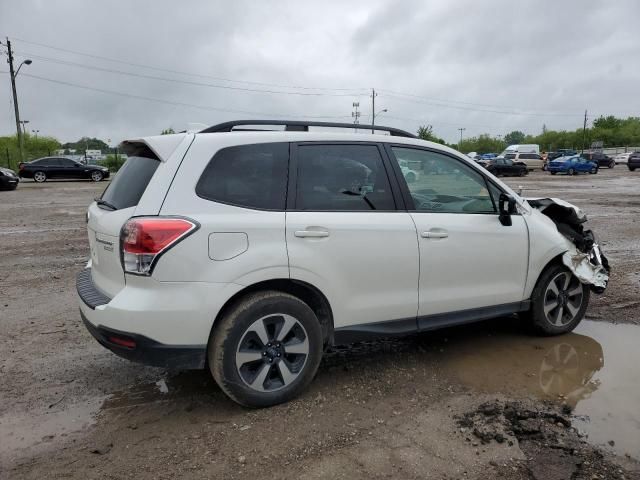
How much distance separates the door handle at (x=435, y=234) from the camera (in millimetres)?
3734

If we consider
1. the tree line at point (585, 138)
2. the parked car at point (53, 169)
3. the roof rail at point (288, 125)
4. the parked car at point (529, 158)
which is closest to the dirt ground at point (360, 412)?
the roof rail at point (288, 125)

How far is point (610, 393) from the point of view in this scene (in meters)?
3.66

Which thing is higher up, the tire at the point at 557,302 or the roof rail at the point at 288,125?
the roof rail at the point at 288,125

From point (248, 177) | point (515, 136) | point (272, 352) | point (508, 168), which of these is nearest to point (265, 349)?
point (272, 352)

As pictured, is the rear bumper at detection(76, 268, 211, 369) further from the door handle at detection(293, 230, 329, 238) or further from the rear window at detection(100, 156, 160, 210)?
the door handle at detection(293, 230, 329, 238)

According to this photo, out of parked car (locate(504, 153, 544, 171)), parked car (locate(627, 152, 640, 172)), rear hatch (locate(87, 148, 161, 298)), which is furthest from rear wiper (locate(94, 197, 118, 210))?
parked car (locate(627, 152, 640, 172))

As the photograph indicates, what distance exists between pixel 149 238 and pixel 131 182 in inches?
24.9

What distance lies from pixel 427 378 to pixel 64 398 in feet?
8.39

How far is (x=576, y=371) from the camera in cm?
402

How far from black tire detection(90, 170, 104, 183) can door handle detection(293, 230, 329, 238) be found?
2931cm

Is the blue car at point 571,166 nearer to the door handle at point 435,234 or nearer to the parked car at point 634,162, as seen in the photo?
the parked car at point 634,162

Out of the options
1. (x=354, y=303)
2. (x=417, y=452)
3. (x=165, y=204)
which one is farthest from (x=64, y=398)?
(x=417, y=452)

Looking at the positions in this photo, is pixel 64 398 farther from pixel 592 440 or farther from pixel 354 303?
pixel 592 440

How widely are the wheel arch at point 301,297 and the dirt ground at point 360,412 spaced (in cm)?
50
